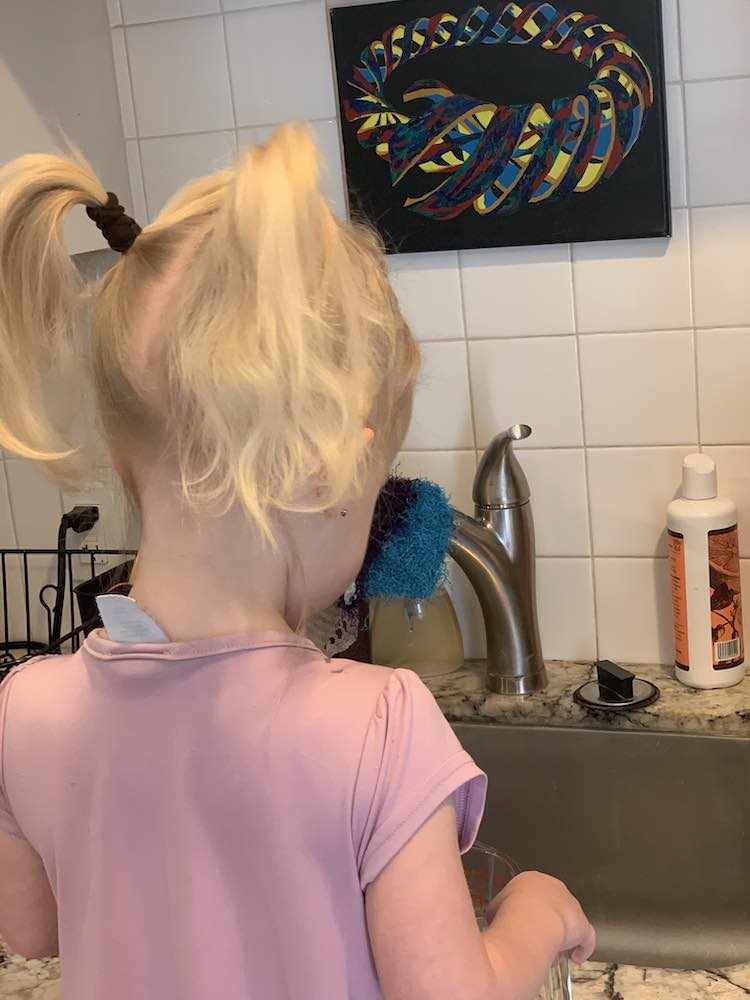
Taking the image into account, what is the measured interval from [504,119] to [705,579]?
0.46 metres

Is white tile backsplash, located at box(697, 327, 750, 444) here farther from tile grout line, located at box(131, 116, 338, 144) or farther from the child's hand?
the child's hand

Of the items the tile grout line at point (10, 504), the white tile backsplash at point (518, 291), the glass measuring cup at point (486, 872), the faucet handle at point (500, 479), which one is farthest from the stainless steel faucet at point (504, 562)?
the tile grout line at point (10, 504)

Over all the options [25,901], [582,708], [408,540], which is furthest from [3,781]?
[582,708]

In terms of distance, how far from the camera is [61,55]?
1.13 metres

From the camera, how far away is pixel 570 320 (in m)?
1.11

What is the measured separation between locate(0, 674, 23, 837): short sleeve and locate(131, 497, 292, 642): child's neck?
0.11m

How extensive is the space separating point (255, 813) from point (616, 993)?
0.47 meters

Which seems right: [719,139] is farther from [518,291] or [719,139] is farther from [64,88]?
[64,88]

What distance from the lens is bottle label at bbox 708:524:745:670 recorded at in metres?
1.06

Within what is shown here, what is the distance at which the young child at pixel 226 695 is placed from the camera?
20.8 inches

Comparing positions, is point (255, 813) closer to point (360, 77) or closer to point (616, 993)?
point (616, 993)

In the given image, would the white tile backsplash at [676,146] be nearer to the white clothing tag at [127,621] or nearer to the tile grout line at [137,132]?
the tile grout line at [137,132]

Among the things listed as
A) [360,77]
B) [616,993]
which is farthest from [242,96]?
[616,993]

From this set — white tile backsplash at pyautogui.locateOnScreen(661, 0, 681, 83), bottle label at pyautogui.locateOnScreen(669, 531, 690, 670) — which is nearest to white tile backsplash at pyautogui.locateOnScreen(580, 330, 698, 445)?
bottle label at pyautogui.locateOnScreen(669, 531, 690, 670)
